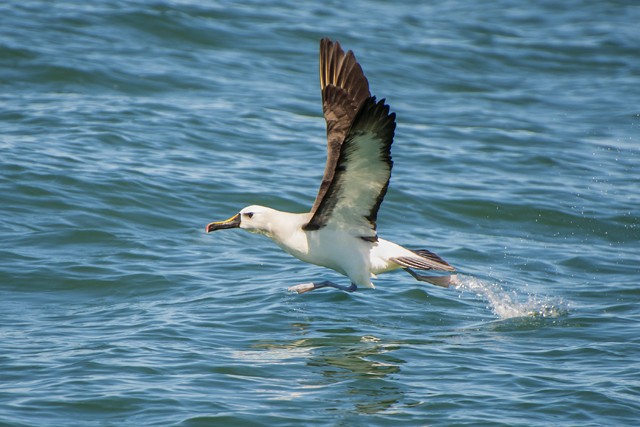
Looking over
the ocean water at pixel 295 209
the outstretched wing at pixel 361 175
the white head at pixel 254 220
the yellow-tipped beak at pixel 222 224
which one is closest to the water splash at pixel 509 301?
the ocean water at pixel 295 209

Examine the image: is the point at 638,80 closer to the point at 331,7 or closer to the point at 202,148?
the point at 331,7

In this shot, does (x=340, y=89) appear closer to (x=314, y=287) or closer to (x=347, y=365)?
(x=314, y=287)

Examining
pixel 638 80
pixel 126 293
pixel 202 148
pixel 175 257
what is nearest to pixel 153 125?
pixel 202 148

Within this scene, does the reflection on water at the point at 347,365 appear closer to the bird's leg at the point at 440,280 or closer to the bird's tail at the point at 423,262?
the bird's tail at the point at 423,262

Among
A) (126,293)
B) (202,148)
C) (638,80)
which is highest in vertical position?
(638,80)

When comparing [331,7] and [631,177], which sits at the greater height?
[331,7]

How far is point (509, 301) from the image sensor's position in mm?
10516

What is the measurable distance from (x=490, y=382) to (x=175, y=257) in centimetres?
462

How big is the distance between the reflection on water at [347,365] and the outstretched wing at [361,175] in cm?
109

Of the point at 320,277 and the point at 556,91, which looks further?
the point at 556,91

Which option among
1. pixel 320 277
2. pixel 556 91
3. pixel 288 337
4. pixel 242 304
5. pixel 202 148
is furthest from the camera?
pixel 556 91

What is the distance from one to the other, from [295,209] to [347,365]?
4.96m

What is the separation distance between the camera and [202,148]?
15.2 metres

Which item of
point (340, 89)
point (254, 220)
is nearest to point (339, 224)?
point (254, 220)
